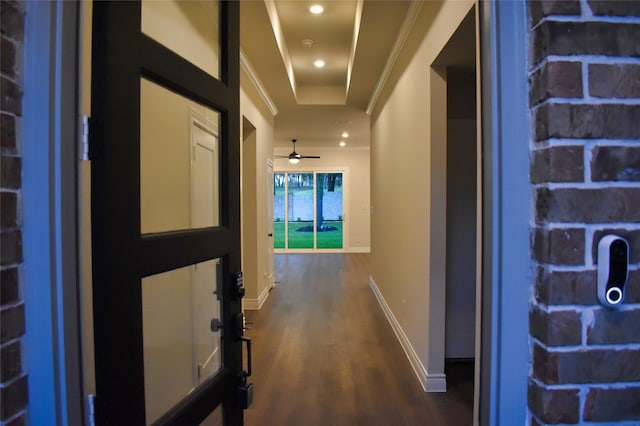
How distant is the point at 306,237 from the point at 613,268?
9474 mm

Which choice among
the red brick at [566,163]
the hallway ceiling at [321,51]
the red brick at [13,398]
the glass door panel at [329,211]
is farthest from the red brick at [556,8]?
the glass door panel at [329,211]

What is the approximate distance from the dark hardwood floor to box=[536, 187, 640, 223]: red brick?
1411mm

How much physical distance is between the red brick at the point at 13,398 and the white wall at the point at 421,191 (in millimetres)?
2215

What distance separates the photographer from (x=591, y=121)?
700 millimetres

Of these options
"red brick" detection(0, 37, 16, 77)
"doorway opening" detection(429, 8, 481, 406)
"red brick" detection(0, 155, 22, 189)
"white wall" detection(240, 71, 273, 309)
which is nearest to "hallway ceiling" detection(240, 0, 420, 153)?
"white wall" detection(240, 71, 273, 309)

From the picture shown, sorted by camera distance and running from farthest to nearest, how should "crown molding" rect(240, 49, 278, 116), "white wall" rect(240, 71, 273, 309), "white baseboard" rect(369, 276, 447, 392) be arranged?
"white wall" rect(240, 71, 273, 309)
"crown molding" rect(240, 49, 278, 116)
"white baseboard" rect(369, 276, 447, 392)

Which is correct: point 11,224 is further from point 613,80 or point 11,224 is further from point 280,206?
point 280,206

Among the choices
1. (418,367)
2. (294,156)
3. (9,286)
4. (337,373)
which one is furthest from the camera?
(294,156)

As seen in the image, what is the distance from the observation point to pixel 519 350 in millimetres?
763

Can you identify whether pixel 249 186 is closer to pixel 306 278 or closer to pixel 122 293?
pixel 306 278

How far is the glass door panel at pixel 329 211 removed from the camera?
32.7ft

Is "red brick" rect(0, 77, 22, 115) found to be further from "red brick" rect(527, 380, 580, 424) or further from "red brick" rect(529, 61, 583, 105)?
"red brick" rect(527, 380, 580, 424)

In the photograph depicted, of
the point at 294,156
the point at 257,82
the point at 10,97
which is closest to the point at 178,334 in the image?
the point at 10,97

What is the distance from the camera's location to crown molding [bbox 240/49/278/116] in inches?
142
